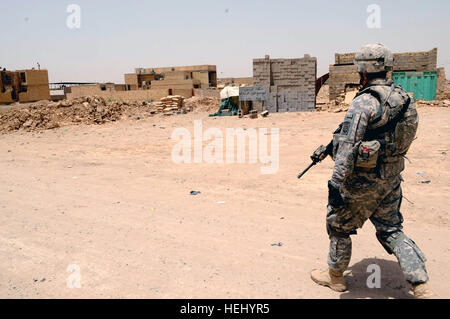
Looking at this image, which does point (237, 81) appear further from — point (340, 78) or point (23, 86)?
point (340, 78)

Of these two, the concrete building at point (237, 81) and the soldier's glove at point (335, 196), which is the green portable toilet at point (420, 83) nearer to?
the soldier's glove at point (335, 196)

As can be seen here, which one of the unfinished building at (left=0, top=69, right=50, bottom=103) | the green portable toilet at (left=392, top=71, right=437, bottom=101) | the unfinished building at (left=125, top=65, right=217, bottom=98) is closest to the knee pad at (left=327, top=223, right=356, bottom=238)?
the green portable toilet at (left=392, top=71, right=437, bottom=101)

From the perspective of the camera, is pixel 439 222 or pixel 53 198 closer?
pixel 439 222

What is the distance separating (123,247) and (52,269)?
2.06ft

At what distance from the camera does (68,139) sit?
12.4 metres

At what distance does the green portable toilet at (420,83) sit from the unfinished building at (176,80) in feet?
52.6

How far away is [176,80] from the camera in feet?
101

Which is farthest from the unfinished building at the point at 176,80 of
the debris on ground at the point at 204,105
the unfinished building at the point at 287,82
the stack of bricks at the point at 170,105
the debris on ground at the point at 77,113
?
the unfinished building at the point at 287,82

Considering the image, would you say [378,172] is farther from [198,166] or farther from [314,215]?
[198,166]

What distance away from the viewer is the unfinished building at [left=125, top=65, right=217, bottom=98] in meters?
30.3

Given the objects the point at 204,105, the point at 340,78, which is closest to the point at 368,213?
the point at 340,78

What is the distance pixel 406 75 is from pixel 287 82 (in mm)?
5727
